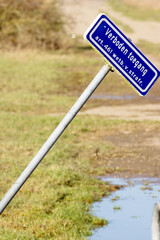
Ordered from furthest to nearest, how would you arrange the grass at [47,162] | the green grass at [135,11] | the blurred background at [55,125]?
the green grass at [135,11], the blurred background at [55,125], the grass at [47,162]

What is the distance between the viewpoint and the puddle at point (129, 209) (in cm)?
492

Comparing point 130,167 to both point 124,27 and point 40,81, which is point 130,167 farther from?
point 124,27

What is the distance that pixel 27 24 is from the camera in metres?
21.8

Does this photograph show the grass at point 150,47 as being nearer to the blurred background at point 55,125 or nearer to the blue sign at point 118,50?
the blurred background at point 55,125

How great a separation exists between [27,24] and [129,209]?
665 inches

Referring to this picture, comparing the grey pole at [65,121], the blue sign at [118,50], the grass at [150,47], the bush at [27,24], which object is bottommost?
the bush at [27,24]

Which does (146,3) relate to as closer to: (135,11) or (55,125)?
(135,11)

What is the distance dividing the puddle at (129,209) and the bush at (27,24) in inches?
609

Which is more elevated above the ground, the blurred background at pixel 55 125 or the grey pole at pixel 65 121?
the grey pole at pixel 65 121

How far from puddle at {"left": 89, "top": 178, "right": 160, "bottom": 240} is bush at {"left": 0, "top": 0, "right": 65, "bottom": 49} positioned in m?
15.5

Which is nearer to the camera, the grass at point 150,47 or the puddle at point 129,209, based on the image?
the puddle at point 129,209

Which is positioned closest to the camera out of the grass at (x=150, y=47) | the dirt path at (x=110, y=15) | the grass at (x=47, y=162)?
the grass at (x=47, y=162)

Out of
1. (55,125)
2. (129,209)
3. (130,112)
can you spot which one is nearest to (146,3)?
(130,112)

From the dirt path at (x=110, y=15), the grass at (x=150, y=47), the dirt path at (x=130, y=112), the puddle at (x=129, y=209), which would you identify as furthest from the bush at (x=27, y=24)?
the puddle at (x=129, y=209)
